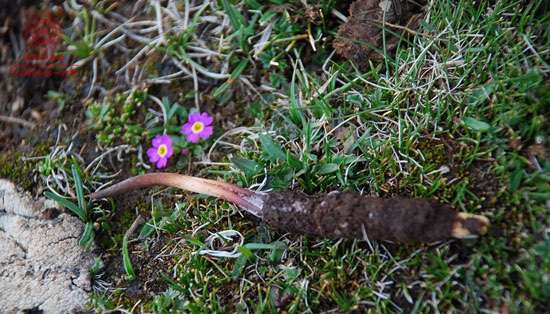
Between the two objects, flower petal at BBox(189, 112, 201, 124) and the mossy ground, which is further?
flower petal at BBox(189, 112, 201, 124)

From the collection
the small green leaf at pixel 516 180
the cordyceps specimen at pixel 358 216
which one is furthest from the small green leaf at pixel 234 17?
the small green leaf at pixel 516 180

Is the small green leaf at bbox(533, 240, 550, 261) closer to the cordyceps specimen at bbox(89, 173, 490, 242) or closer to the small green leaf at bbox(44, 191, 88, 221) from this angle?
the cordyceps specimen at bbox(89, 173, 490, 242)

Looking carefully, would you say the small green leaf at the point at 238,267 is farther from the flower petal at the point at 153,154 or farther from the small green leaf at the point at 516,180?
the small green leaf at the point at 516,180

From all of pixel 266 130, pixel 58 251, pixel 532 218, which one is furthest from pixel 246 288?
pixel 532 218

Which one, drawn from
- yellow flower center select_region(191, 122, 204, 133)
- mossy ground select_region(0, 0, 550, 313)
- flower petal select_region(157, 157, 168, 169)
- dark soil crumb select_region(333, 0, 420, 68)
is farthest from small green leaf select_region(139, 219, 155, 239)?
dark soil crumb select_region(333, 0, 420, 68)

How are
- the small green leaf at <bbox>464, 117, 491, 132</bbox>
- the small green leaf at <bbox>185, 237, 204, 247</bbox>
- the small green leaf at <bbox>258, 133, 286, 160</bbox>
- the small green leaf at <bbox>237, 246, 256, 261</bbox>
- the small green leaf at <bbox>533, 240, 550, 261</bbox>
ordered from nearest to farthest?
the small green leaf at <bbox>533, 240, 550, 261</bbox> → the small green leaf at <bbox>464, 117, 491, 132</bbox> → the small green leaf at <bbox>237, 246, 256, 261</bbox> → the small green leaf at <bbox>185, 237, 204, 247</bbox> → the small green leaf at <bbox>258, 133, 286, 160</bbox>

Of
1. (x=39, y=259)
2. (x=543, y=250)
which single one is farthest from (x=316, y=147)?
(x=39, y=259)

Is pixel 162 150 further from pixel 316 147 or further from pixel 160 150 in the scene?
pixel 316 147

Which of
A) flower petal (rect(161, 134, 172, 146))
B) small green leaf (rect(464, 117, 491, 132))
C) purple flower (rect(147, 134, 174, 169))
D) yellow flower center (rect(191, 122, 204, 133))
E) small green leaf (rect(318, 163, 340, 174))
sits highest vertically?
small green leaf (rect(464, 117, 491, 132))
